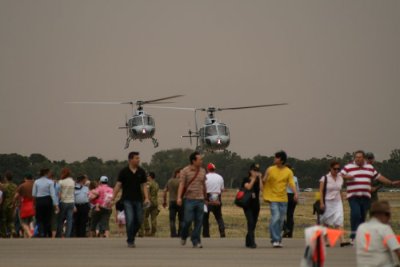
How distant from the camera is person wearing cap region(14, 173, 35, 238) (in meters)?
28.6

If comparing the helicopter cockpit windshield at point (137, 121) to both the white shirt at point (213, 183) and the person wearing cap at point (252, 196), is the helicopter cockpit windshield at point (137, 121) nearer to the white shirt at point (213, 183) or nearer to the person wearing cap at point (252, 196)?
the white shirt at point (213, 183)

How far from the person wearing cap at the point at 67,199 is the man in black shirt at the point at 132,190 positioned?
5.40 metres

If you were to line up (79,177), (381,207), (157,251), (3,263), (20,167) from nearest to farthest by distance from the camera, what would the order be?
(381,207) < (3,263) < (157,251) < (79,177) < (20,167)

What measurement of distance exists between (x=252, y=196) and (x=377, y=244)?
32.6 feet

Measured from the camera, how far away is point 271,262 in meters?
19.5

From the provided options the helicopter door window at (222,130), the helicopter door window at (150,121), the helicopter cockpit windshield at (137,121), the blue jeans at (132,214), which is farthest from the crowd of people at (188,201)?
the helicopter door window at (222,130)

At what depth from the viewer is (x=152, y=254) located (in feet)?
70.2

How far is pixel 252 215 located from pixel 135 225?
87.2 inches

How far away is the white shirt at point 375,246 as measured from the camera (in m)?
12.8

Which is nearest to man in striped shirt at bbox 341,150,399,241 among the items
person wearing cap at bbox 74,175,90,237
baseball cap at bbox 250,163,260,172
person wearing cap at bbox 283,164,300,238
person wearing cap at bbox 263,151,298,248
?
person wearing cap at bbox 263,151,298,248

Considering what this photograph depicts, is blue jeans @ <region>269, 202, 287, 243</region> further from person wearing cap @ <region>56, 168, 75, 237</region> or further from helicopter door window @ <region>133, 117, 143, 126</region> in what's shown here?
helicopter door window @ <region>133, 117, 143, 126</region>

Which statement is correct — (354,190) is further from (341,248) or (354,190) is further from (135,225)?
(135,225)

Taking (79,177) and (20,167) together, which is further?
(20,167)

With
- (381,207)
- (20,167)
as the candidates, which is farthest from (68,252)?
(20,167)
